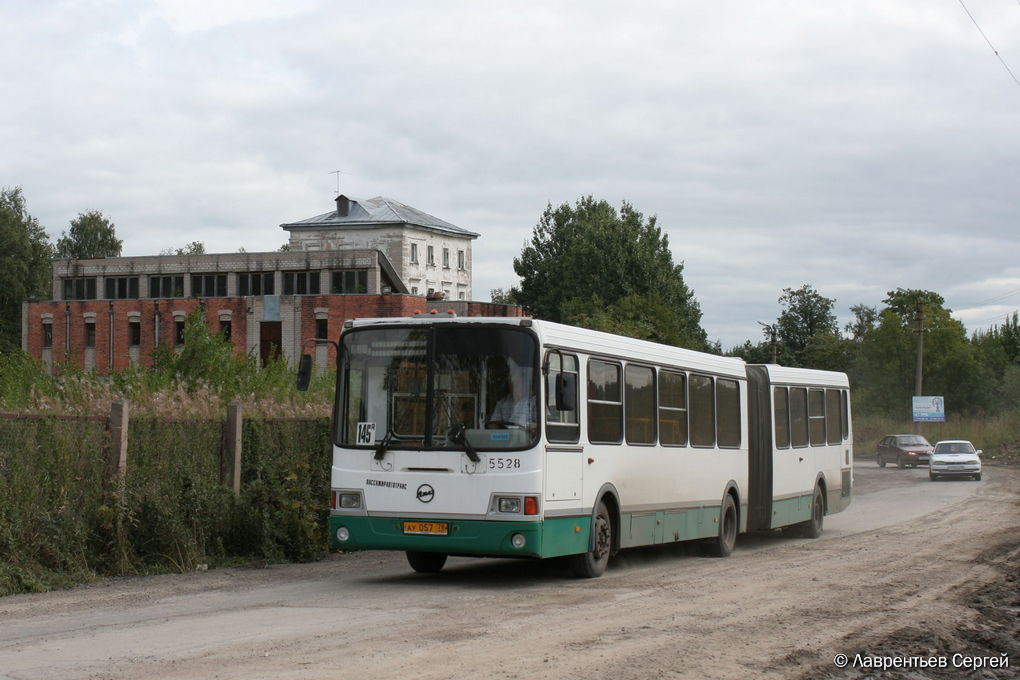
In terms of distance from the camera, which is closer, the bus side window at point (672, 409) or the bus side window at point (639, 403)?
the bus side window at point (639, 403)

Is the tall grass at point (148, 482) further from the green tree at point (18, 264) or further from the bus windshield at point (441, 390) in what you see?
the green tree at point (18, 264)

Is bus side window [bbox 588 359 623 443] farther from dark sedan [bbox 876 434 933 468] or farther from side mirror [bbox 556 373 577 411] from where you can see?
dark sedan [bbox 876 434 933 468]

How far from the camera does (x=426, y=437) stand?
14086 mm

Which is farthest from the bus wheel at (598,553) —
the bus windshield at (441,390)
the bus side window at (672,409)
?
the bus side window at (672,409)

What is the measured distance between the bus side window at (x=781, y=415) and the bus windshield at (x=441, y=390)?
8.97 meters

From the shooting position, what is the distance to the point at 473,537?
543 inches

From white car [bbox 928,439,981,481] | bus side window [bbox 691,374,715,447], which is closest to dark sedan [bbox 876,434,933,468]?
white car [bbox 928,439,981,481]

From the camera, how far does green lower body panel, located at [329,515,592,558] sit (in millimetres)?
13633

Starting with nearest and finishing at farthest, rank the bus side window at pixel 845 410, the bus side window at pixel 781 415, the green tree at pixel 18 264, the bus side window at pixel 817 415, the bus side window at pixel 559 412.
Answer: the bus side window at pixel 559 412, the bus side window at pixel 781 415, the bus side window at pixel 817 415, the bus side window at pixel 845 410, the green tree at pixel 18 264

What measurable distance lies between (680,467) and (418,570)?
3.95 meters

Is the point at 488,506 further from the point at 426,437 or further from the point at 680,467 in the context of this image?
the point at 680,467

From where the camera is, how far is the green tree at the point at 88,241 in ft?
342

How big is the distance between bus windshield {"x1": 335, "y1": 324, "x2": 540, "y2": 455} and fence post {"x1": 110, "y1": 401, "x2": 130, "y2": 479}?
258 cm

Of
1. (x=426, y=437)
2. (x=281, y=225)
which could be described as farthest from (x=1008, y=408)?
(x=426, y=437)
